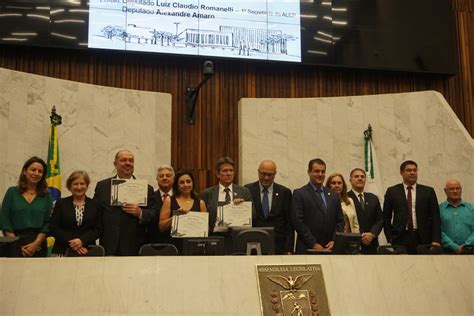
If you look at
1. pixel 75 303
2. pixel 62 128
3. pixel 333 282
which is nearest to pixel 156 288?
pixel 75 303

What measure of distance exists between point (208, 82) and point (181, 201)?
4.08m

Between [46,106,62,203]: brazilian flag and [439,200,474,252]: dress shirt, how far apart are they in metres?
3.83

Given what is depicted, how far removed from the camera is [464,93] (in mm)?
9453

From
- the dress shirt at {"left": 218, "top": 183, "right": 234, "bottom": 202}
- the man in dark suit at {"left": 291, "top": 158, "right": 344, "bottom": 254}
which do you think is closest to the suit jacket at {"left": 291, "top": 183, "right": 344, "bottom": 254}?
the man in dark suit at {"left": 291, "top": 158, "right": 344, "bottom": 254}

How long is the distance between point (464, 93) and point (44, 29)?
599 cm

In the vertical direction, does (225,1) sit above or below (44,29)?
above

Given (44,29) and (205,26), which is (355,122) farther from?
(44,29)

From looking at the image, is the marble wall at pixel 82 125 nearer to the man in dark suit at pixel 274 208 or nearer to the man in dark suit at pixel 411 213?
the man in dark suit at pixel 274 208

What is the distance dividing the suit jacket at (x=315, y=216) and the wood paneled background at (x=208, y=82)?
328cm

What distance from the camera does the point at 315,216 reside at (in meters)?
5.04

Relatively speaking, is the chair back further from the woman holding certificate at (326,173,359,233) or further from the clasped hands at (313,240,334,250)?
the woman holding certificate at (326,173,359,233)

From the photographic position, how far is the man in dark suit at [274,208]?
17.1ft

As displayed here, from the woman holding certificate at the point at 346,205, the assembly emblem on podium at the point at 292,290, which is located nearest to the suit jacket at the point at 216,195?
the woman holding certificate at the point at 346,205

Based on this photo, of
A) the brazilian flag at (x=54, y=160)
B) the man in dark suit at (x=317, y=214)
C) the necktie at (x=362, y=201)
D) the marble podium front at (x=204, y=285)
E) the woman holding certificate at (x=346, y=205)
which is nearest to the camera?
the marble podium front at (x=204, y=285)
